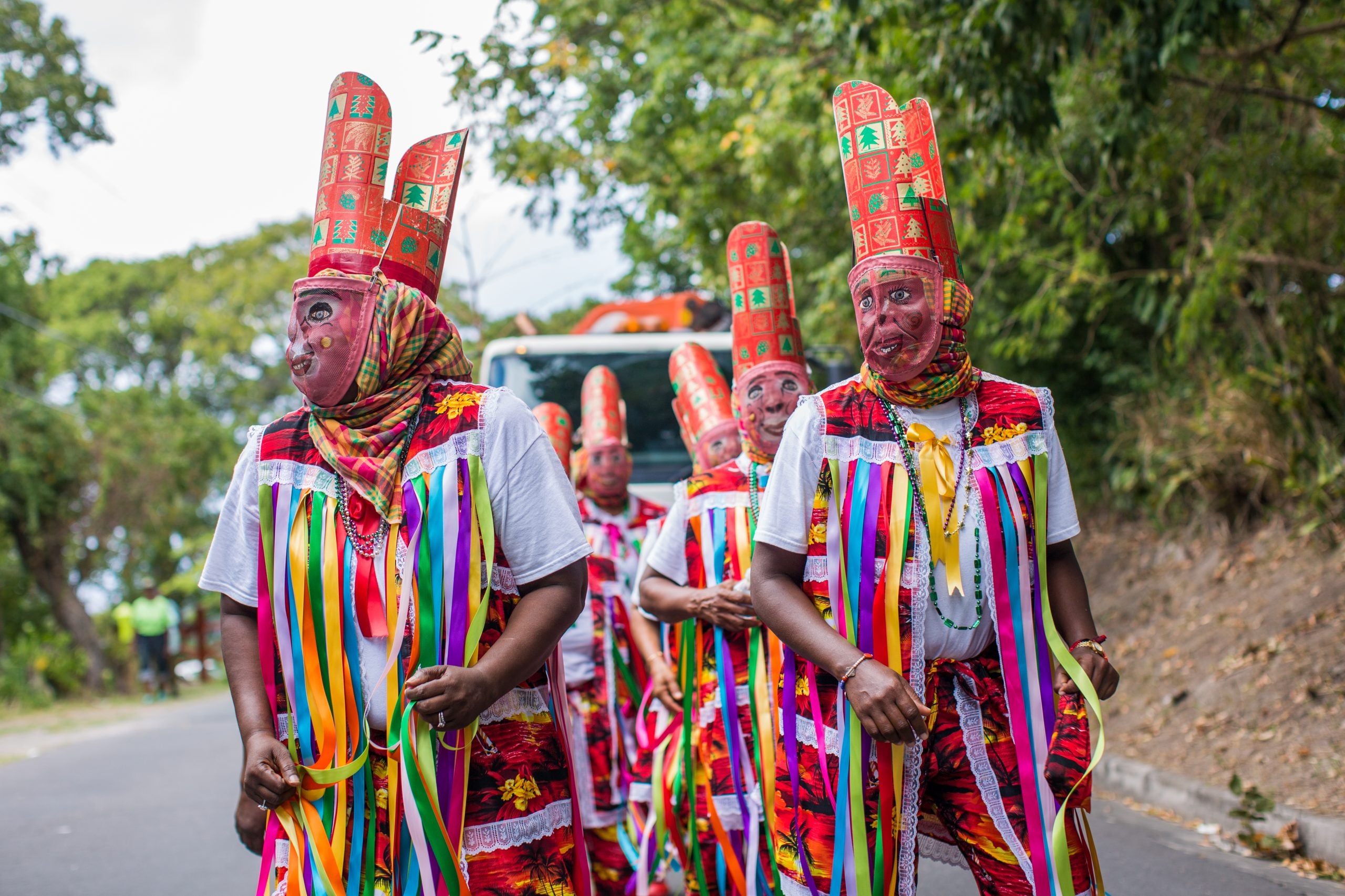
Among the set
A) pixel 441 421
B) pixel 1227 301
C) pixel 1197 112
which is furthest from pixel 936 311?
pixel 1227 301

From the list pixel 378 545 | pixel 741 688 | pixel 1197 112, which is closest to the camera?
pixel 378 545

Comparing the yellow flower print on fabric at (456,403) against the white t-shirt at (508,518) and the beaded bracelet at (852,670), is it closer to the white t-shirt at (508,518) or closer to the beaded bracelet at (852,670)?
the white t-shirt at (508,518)

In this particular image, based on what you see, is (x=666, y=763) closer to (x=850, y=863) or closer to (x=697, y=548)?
(x=697, y=548)

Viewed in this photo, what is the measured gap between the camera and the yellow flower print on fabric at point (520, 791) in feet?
8.20

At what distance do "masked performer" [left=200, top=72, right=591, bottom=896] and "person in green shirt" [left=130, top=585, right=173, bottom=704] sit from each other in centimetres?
1783

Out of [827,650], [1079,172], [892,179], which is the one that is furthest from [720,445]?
[1079,172]

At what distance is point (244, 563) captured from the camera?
2.62m

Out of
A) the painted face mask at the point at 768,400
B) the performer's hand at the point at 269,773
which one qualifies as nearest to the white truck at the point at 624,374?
the painted face mask at the point at 768,400

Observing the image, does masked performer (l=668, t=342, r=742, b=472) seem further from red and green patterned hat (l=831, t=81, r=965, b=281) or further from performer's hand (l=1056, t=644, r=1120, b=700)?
performer's hand (l=1056, t=644, r=1120, b=700)

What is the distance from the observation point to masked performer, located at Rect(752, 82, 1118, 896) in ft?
8.61

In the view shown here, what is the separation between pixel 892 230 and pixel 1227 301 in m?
8.04

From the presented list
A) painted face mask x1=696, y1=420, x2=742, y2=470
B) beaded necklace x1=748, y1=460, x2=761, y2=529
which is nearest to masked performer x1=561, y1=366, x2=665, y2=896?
painted face mask x1=696, y1=420, x2=742, y2=470

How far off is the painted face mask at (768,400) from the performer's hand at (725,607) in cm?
46

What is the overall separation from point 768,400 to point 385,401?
67.8 inches
